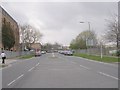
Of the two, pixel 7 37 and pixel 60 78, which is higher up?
pixel 7 37

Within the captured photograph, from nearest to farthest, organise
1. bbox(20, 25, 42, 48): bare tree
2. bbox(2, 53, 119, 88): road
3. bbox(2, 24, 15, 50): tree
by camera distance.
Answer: bbox(2, 53, 119, 88): road, bbox(2, 24, 15, 50): tree, bbox(20, 25, 42, 48): bare tree

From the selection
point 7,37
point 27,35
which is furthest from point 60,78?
point 27,35

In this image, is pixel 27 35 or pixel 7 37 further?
pixel 27 35

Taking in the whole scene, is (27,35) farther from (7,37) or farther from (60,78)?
(60,78)

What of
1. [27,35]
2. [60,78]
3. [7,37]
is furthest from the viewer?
[27,35]

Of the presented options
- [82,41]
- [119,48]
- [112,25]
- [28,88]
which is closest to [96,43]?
[82,41]

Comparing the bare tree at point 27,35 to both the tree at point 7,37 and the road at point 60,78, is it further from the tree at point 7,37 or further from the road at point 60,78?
the road at point 60,78

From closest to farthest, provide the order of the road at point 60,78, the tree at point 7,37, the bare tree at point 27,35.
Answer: the road at point 60,78
the tree at point 7,37
the bare tree at point 27,35

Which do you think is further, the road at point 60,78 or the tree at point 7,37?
the tree at point 7,37

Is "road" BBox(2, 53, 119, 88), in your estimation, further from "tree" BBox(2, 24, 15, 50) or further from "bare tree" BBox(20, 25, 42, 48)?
"bare tree" BBox(20, 25, 42, 48)

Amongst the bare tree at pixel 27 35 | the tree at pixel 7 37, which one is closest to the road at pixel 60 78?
the tree at pixel 7 37

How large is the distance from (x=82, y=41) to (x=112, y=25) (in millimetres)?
77502

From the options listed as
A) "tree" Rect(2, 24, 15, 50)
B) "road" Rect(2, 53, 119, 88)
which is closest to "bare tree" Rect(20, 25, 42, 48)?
"tree" Rect(2, 24, 15, 50)

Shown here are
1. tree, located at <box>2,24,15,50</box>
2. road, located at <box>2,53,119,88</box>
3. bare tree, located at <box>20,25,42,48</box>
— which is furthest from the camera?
bare tree, located at <box>20,25,42,48</box>
